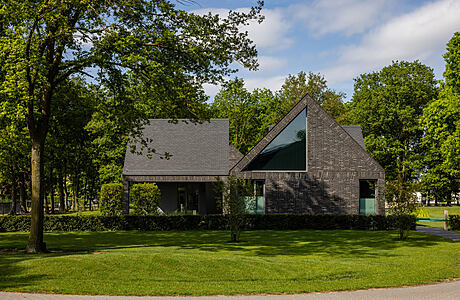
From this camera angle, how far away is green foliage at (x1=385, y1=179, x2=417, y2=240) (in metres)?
22.5

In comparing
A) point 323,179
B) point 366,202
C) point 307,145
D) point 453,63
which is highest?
point 453,63

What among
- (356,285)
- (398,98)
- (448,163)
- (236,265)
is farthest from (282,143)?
(398,98)

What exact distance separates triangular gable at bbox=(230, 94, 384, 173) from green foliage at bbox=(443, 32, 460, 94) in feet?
35.3

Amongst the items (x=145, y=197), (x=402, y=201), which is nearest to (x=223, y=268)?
(x=402, y=201)

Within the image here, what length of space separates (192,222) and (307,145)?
31.9ft

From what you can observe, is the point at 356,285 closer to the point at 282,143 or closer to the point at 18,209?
the point at 282,143

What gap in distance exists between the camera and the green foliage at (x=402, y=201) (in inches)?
885

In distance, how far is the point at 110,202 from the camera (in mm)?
28594

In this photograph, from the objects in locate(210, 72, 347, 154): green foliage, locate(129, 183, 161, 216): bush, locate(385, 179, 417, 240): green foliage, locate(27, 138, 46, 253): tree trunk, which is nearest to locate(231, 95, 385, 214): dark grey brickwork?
locate(129, 183, 161, 216): bush

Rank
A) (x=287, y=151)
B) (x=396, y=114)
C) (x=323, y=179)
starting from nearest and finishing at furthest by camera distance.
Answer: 1. (x=323, y=179)
2. (x=287, y=151)
3. (x=396, y=114)

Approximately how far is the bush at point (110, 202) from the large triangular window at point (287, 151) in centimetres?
880

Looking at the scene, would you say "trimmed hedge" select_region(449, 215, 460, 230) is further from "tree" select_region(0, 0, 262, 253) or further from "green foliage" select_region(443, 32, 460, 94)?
"tree" select_region(0, 0, 262, 253)

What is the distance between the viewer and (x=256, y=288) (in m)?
10.7

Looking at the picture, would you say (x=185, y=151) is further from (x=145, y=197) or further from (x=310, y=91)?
(x=310, y=91)
